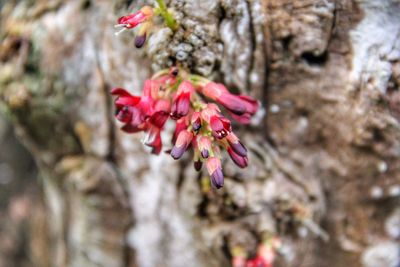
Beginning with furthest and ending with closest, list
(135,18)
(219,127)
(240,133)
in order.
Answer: (240,133) < (135,18) < (219,127)

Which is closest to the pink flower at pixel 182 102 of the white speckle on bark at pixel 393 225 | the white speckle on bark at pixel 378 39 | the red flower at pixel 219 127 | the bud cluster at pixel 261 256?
the red flower at pixel 219 127

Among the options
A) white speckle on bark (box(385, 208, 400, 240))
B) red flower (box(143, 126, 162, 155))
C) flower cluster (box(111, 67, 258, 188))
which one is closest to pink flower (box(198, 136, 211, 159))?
flower cluster (box(111, 67, 258, 188))

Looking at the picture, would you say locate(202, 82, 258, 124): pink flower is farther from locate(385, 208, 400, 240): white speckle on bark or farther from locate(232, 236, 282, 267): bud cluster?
locate(385, 208, 400, 240): white speckle on bark

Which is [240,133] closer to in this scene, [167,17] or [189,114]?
[189,114]

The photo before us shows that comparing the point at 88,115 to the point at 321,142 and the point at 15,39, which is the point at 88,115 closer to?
the point at 15,39

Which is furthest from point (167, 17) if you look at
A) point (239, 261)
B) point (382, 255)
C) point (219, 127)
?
point (382, 255)

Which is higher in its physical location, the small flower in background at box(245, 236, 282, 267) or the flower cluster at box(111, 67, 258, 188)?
the flower cluster at box(111, 67, 258, 188)
